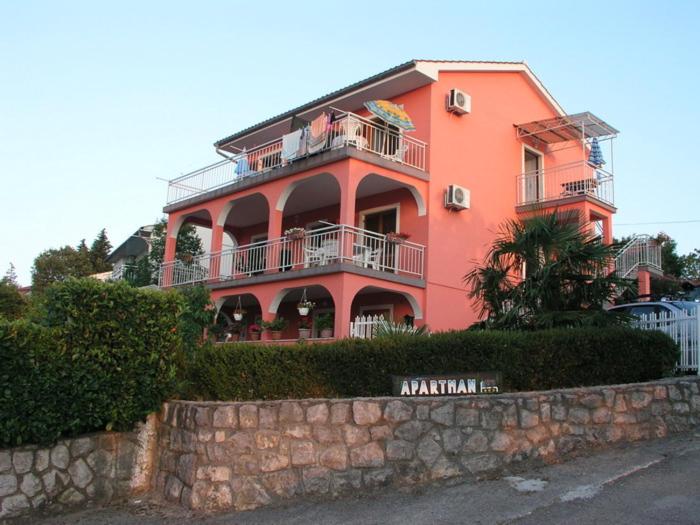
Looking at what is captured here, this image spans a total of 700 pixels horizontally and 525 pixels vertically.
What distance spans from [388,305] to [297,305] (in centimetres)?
314

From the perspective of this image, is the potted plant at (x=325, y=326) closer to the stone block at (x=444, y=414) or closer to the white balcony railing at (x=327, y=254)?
the white balcony railing at (x=327, y=254)

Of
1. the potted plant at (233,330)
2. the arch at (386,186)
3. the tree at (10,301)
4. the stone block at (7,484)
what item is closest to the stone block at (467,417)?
the stone block at (7,484)

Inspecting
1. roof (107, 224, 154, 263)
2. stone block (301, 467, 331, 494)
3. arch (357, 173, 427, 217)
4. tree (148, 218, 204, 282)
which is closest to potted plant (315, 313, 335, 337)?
arch (357, 173, 427, 217)

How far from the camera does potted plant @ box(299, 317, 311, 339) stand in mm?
16656

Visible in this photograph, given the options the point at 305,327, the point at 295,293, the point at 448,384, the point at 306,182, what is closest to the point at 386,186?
the point at 306,182

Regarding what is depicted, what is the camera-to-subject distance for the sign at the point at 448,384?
26.8ft

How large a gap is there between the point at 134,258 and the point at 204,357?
29305 mm

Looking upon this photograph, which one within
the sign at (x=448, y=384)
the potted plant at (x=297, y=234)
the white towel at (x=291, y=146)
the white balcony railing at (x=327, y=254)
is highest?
the white towel at (x=291, y=146)

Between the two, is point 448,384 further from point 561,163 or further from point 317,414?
point 561,163

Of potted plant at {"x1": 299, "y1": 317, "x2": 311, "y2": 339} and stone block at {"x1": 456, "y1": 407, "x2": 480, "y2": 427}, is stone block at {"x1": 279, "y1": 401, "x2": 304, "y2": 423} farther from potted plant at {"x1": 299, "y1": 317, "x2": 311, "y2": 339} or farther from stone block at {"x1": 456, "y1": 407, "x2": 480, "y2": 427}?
potted plant at {"x1": 299, "y1": 317, "x2": 311, "y2": 339}

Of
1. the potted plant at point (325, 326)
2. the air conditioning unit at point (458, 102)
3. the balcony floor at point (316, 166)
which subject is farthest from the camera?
the air conditioning unit at point (458, 102)

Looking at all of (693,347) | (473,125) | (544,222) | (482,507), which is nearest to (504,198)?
(473,125)

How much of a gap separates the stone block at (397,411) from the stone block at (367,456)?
14.5 inches

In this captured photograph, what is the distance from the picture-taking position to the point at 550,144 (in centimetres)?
2214
